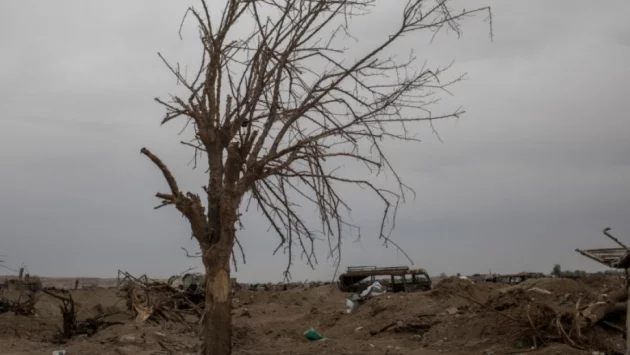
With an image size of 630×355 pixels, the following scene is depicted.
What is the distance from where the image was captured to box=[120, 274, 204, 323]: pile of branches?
1336cm

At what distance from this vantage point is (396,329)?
45.8ft

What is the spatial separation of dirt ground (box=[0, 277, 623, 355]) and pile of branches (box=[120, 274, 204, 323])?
25cm

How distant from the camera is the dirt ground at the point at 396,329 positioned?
35.0 ft

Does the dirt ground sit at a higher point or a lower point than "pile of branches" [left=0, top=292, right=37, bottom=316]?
lower

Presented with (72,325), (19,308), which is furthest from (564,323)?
(19,308)

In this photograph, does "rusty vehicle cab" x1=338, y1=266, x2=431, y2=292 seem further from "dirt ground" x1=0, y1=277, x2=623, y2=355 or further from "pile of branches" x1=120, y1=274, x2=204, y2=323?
"pile of branches" x1=120, y1=274, x2=204, y2=323

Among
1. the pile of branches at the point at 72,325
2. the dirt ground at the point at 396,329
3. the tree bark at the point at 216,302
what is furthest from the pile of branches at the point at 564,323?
the pile of branches at the point at 72,325

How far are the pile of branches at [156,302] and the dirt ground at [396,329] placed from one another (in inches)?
9.8

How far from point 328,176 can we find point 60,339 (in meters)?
7.42

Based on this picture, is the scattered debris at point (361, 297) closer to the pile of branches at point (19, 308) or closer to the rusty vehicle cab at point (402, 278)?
the rusty vehicle cab at point (402, 278)

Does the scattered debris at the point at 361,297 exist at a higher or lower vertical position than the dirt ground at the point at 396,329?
higher

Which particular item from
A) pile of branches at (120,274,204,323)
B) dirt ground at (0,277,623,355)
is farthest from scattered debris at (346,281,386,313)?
pile of branches at (120,274,204,323)

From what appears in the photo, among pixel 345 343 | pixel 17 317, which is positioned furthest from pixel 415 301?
pixel 17 317

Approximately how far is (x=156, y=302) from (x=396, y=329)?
5.13 meters
